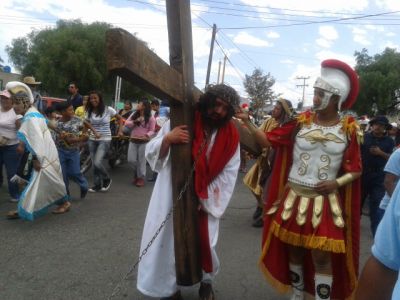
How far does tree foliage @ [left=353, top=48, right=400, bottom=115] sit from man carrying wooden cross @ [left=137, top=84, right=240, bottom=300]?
42.6 meters

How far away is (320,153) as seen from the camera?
325 centimetres

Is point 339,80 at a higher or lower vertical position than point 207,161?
higher

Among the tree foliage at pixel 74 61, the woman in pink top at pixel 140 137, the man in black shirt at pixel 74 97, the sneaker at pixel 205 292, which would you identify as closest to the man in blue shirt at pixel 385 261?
the sneaker at pixel 205 292

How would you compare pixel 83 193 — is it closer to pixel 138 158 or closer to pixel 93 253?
pixel 138 158

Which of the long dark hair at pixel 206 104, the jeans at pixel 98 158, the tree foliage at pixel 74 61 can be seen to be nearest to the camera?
the long dark hair at pixel 206 104

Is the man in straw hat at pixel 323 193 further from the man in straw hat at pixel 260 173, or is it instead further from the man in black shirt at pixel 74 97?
the man in black shirt at pixel 74 97

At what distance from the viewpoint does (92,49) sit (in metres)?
36.9

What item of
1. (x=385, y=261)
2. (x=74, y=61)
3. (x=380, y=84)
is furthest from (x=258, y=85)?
(x=385, y=261)

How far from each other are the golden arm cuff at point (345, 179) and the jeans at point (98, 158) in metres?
5.27

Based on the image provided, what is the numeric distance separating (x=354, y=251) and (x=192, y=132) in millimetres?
1536

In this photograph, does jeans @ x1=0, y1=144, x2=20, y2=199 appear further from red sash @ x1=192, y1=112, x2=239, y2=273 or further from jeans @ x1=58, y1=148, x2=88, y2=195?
red sash @ x1=192, y1=112, x2=239, y2=273

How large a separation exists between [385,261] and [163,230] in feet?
6.73

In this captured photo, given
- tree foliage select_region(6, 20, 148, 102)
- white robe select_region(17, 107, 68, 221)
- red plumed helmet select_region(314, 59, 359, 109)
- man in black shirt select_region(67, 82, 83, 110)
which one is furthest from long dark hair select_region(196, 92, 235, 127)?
tree foliage select_region(6, 20, 148, 102)

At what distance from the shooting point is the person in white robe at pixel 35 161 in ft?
17.9
